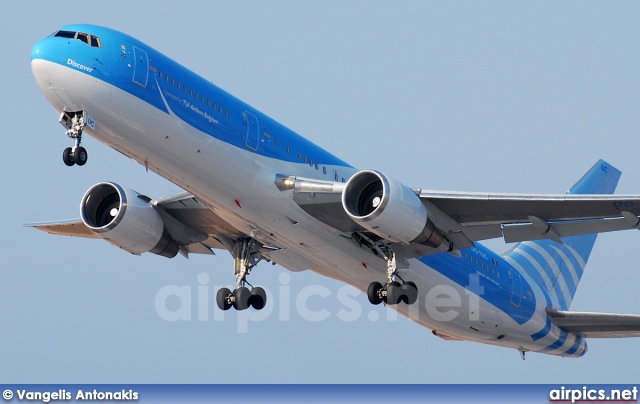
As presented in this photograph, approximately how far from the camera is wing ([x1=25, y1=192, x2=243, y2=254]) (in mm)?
31281

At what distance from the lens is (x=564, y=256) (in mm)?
42094

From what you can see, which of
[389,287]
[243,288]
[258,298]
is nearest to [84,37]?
[243,288]

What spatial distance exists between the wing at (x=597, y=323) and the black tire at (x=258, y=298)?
1162cm

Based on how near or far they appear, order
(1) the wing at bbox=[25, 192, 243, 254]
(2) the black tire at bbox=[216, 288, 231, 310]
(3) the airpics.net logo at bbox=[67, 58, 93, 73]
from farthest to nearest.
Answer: (2) the black tire at bbox=[216, 288, 231, 310] < (1) the wing at bbox=[25, 192, 243, 254] < (3) the airpics.net logo at bbox=[67, 58, 93, 73]

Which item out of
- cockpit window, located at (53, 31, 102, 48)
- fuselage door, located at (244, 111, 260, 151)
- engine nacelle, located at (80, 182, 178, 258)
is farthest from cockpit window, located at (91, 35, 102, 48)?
engine nacelle, located at (80, 182, 178, 258)

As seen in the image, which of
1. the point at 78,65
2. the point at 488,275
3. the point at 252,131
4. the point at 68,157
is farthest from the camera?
the point at 488,275

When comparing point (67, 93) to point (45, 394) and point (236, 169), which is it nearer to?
point (236, 169)

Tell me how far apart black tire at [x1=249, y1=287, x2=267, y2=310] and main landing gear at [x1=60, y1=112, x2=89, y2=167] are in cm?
871

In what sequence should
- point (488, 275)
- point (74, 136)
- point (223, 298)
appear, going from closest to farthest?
point (74, 136) < point (223, 298) < point (488, 275)

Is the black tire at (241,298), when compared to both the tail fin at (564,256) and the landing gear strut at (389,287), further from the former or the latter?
the tail fin at (564,256)

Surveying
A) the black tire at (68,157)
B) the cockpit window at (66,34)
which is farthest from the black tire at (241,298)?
the cockpit window at (66,34)

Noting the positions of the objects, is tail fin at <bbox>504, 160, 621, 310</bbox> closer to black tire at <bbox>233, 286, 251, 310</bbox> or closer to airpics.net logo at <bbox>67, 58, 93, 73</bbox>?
black tire at <bbox>233, 286, 251, 310</bbox>

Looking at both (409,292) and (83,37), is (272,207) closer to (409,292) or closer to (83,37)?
(409,292)

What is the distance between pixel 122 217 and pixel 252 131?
581 cm
